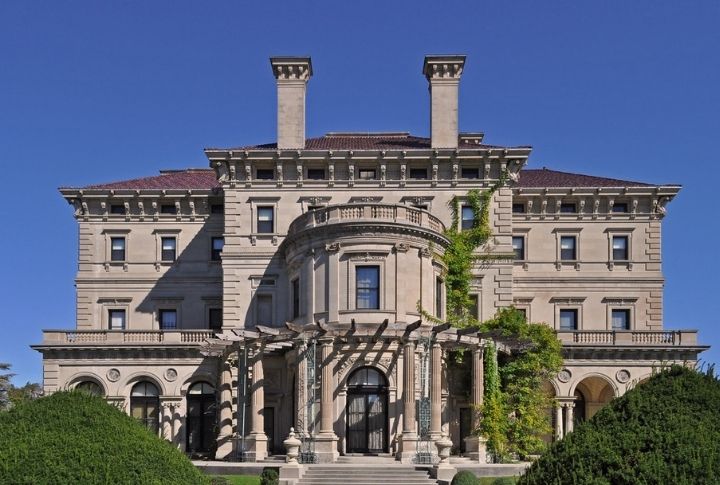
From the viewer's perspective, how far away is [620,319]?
4878 centimetres

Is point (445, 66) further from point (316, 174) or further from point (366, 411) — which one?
point (366, 411)

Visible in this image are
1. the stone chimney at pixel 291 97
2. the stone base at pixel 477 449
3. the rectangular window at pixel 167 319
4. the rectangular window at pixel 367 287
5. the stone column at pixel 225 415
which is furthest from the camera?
the rectangular window at pixel 167 319

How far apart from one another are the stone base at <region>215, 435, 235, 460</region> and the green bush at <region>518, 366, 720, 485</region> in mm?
28372

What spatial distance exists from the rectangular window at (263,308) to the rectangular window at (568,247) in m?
16.3

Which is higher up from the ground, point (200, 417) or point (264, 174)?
point (264, 174)

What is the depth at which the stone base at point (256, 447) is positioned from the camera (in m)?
38.0

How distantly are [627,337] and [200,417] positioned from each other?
22206 millimetres

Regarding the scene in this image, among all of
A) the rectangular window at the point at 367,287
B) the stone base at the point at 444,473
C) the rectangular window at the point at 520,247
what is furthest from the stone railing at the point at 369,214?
the stone base at the point at 444,473

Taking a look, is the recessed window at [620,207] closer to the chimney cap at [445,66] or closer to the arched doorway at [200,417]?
the chimney cap at [445,66]

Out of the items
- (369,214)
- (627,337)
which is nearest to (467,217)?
(369,214)

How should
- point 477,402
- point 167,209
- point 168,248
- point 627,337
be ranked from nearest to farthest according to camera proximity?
point 477,402 < point 627,337 < point 168,248 < point 167,209

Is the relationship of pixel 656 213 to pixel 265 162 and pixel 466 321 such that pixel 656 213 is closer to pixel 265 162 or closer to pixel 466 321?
pixel 466 321

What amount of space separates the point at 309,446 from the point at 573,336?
16437mm

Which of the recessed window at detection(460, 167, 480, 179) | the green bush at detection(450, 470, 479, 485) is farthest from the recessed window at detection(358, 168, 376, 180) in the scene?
the green bush at detection(450, 470, 479, 485)
